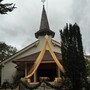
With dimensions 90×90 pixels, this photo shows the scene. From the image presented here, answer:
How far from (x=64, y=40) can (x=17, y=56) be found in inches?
560

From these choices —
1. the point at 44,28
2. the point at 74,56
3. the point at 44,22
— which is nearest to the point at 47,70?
the point at 44,28

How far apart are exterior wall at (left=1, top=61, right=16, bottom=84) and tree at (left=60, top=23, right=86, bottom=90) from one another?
1466 cm

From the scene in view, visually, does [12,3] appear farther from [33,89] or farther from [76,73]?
[33,89]

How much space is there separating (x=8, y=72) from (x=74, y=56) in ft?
52.3

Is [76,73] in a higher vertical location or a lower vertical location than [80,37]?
lower

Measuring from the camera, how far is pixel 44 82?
27266mm

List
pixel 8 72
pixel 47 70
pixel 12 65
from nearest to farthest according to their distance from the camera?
pixel 47 70
pixel 8 72
pixel 12 65

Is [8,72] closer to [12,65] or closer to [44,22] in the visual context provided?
[12,65]

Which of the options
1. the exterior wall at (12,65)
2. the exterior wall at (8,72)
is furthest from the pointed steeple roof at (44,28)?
the exterior wall at (8,72)

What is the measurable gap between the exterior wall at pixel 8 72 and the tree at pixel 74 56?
1466cm

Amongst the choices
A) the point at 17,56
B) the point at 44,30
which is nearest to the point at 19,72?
the point at 17,56

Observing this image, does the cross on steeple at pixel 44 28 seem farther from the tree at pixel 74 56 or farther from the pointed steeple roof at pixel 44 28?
the tree at pixel 74 56

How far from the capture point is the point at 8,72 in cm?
3919

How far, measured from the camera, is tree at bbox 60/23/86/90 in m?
24.7
